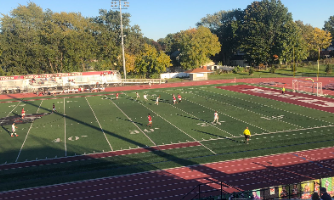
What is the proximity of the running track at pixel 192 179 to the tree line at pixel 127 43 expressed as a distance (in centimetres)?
5027

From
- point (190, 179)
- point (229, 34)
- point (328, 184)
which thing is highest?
point (229, 34)

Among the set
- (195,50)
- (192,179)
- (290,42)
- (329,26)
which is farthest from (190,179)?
(329,26)

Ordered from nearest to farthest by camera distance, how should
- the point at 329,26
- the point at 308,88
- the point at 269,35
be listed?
the point at 308,88
the point at 269,35
the point at 329,26

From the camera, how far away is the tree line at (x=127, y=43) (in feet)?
219

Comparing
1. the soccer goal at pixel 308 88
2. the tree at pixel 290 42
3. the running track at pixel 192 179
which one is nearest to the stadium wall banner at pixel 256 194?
the running track at pixel 192 179

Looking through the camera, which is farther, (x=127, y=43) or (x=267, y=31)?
(x=127, y=43)

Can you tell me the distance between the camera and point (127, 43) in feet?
259

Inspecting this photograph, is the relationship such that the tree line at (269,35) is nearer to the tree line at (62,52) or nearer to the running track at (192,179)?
the tree line at (62,52)

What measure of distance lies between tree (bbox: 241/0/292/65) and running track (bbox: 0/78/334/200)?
6006 cm

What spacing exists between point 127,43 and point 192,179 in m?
66.7

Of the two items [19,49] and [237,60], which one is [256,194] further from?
[237,60]

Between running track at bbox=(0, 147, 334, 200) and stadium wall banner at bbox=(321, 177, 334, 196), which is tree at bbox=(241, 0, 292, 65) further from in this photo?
stadium wall banner at bbox=(321, 177, 334, 196)

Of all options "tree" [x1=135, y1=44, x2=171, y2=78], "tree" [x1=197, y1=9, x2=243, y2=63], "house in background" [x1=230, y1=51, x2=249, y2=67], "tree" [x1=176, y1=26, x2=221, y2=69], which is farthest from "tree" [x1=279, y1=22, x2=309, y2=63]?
"tree" [x1=135, y1=44, x2=171, y2=78]

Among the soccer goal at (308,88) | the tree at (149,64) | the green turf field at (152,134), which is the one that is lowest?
the green turf field at (152,134)
